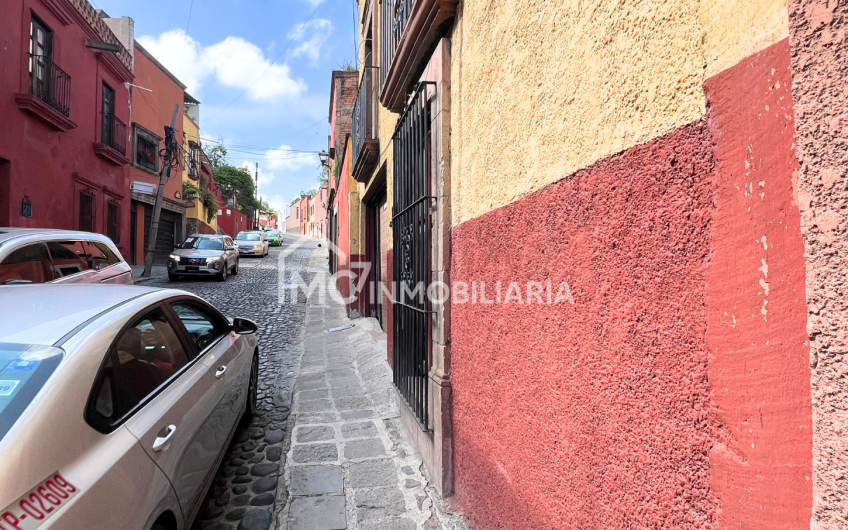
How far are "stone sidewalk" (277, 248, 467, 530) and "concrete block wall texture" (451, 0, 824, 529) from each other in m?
1.06

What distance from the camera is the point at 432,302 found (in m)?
3.35

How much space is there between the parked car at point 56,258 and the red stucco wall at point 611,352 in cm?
404

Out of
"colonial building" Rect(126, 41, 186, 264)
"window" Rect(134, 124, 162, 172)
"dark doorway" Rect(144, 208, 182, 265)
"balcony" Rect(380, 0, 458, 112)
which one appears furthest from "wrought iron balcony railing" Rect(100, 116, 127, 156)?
"balcony" Rect(380, 0, 458, 112)

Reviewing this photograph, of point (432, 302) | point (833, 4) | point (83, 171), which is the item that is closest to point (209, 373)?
point (432, 302)

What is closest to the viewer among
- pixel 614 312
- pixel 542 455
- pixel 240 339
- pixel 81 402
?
pixel 614 312

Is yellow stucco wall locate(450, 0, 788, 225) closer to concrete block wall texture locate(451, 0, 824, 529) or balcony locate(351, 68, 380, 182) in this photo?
concrete block wall texture locate(451, 0, 824, 529)

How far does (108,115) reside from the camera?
13750mm

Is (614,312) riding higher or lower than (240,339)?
higher

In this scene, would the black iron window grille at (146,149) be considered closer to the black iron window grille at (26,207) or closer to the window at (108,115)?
the window at (108,115)

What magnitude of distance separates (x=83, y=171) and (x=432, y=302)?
500 inches

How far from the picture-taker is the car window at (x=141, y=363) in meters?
1.92

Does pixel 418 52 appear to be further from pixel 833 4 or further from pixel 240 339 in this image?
pixel 833 4

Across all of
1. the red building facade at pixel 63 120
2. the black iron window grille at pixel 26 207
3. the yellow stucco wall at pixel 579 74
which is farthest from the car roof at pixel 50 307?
the black iron window grille at pixel 26 207

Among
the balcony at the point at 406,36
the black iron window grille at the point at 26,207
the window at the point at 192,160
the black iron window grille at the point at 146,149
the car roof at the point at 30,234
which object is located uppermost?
the window at the point at 192,160
